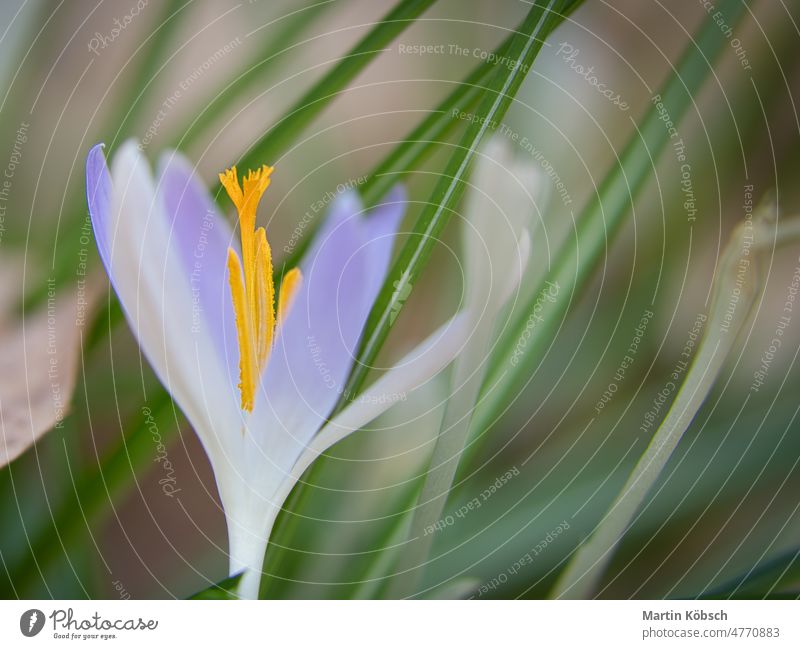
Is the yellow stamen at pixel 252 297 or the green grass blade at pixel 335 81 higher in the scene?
the green grass blade at pixel 335 81

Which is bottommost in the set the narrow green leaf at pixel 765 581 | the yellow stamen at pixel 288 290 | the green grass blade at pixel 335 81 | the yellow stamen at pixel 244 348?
the narrow green leaf at pixel 765 581

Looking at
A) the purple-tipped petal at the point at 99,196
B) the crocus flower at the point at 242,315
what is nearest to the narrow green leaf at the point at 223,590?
the crocus flower at the point at 242,315

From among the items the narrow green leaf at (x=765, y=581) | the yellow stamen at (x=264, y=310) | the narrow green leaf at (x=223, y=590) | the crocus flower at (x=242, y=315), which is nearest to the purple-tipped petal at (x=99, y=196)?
the crocus flower at (x=242, y=315)

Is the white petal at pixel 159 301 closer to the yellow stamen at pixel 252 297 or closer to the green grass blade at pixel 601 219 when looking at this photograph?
the yellow stamen at pixel 252 297

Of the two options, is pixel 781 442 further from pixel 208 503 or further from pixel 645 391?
pixel 208 503
